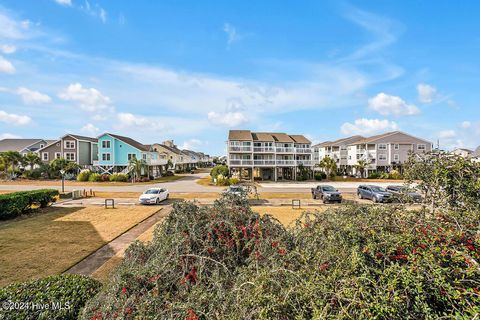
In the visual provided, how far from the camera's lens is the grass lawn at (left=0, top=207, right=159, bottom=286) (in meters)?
8.34

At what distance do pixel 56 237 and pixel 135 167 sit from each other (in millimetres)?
27957

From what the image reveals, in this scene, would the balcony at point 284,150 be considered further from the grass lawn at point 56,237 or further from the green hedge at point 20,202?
the green hedge at point 20,202

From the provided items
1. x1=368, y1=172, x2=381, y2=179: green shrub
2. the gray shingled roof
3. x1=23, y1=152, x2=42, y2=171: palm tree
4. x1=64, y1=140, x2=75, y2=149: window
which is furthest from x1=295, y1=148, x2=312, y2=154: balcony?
the gray shingled roof

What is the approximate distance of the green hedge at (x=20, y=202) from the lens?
15.6m

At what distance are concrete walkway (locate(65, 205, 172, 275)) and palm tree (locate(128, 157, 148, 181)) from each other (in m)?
25.9

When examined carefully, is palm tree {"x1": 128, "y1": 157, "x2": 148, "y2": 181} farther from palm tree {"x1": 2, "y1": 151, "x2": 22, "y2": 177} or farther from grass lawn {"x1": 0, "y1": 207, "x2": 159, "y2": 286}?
palm tree {"x1": 2, "y1": 151, "x2": 22, "y2": 177}

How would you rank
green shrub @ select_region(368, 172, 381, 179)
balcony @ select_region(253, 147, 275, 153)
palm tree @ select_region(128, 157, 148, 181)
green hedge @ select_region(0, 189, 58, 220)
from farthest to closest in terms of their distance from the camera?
green shrub @ select_region(368, 172, 381, 179) < balcony @ select_region(253, 147, 275, 153) < palm tree @ select_region(128, 157, 148, 181) < green hedge @ select_region(0, 189, 58, 220)

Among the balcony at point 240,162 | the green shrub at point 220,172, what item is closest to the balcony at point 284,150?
the balcony at point 240,162

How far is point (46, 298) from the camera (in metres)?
4.19

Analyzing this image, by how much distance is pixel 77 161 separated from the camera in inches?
1770

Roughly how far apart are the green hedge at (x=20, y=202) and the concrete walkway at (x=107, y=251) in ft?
30.9

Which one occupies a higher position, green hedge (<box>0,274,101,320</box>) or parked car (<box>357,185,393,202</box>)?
green hedge (<box>0,274,101,320</box>)

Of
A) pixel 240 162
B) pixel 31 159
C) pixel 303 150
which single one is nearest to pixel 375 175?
pixel 303 150

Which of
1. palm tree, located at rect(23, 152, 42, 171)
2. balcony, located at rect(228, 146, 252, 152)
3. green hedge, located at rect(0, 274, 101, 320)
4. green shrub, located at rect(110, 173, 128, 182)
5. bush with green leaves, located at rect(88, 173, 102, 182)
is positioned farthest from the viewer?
palm tree, located at rect(23, 152, 42, 171)
